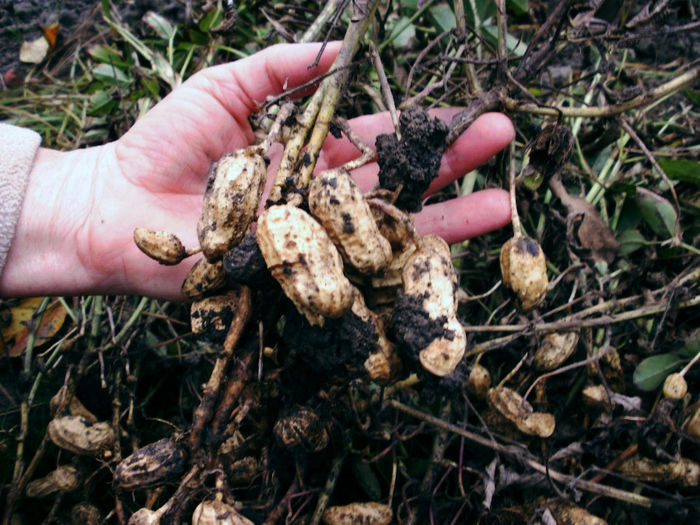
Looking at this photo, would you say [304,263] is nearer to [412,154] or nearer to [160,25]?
[412,154]

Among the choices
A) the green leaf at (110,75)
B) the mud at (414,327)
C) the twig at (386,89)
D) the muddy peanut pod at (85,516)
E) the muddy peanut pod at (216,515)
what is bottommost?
the muddy peanut pod at (85,516)

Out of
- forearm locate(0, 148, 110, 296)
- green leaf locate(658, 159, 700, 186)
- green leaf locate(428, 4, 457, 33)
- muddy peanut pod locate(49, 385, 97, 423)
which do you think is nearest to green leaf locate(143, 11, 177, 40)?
forearm locate(0, 148, 110, 296)

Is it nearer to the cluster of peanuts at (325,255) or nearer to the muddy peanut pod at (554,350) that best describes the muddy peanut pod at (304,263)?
the cluster of peanuts at (325,255)

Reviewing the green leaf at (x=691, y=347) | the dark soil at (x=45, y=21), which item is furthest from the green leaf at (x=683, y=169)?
the dark soil at (x=45, y=21)

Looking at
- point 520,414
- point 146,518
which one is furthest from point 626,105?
point 146,518

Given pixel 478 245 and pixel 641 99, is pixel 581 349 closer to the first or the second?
pixel 478 245

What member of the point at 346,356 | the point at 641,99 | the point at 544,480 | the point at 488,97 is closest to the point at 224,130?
the point at 488,97
